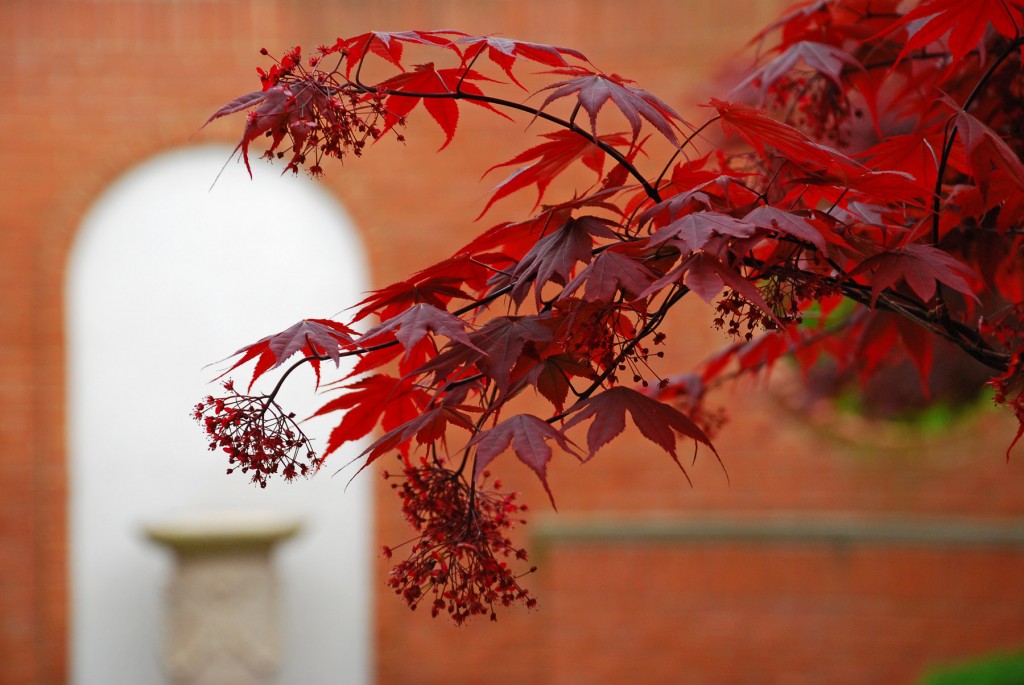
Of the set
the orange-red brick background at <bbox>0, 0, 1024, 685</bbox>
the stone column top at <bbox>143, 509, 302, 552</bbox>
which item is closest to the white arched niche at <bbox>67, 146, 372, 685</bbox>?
the orange-red brick background at <bbox>0, 0, 1024, 685</bbox>

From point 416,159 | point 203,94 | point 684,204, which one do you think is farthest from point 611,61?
point 684,204

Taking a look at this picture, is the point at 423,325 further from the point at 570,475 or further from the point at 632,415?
the point at 570,475

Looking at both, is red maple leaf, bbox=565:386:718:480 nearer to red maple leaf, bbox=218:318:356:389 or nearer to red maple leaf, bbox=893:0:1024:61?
red maple leaf, bbox=218:318:356:389

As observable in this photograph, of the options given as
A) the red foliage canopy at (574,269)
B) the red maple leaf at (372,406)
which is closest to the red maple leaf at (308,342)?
the red foliage canopy at (574,269)

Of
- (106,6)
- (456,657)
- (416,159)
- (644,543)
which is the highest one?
(106,6)

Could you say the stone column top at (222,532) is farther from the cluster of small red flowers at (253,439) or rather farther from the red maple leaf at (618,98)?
the red maple leaf at (618,98)

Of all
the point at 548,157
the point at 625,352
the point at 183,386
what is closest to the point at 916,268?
the point at 625,352

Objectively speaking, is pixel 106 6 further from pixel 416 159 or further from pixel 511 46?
pixel 511 46

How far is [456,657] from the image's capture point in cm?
467

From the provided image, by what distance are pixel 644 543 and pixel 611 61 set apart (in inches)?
75.9

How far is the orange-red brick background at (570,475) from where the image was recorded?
4523 mm

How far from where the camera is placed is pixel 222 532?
4355mm

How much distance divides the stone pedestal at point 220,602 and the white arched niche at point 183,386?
1.12 feet

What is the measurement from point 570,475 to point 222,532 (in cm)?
136
